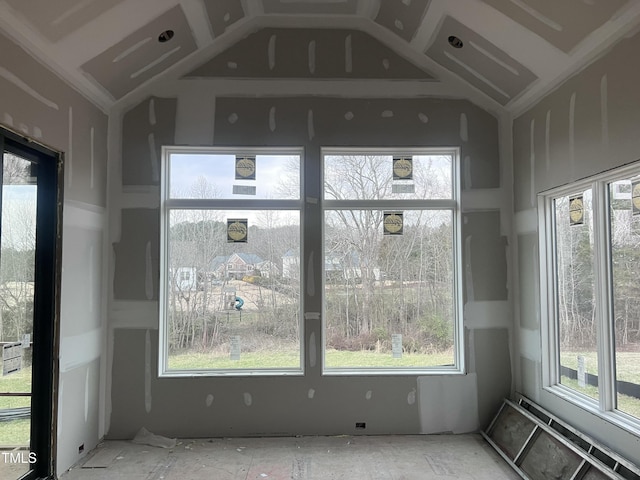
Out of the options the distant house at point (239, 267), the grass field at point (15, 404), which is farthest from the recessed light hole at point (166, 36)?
the grass field at point (15, 404)

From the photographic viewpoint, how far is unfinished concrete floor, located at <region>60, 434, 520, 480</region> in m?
3.24

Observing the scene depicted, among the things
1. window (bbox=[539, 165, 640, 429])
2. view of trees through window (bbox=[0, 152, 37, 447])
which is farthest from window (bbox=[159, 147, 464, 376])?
view of trees through window (bbox=[0, 152, 37, 447])

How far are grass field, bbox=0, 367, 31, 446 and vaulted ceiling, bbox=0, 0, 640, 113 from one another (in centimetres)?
215

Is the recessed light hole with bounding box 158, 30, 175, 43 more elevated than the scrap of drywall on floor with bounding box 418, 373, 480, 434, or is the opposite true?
the recessed light hole with bounding box 158, 30, 175, 43

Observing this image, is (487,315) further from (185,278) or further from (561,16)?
(185,278)

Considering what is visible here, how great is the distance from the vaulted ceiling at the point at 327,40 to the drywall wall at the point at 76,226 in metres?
0.20

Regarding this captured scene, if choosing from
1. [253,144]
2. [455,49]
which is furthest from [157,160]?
[455,49]

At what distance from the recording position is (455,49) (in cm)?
375

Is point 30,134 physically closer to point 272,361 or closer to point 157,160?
point 157,160

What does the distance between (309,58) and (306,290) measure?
2.22 meters

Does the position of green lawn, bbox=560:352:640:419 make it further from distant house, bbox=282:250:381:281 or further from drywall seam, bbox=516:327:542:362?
distant house, bbox=282:250:381:281

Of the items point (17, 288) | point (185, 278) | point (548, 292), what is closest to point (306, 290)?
point (185, 278)

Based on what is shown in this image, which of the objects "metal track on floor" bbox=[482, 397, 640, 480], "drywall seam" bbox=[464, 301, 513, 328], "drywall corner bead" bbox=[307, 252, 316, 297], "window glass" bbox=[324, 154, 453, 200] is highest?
"window glass" bbox=[324, 154, 453, 200]

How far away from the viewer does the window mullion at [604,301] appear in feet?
9.76
